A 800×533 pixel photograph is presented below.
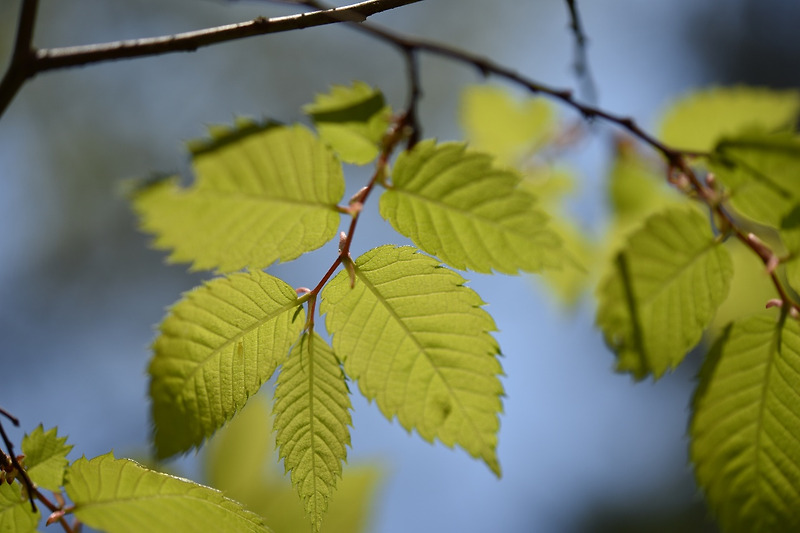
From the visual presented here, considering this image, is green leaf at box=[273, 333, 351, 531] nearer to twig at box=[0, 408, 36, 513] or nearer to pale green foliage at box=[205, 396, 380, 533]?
twig at box=[0, 408, 36, 513]

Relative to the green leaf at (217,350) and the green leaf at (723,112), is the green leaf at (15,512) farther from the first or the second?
the green leaf at (723,112)

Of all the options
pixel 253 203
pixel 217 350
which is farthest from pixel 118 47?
pixel 217 350

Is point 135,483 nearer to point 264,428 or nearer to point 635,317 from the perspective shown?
point 635,317

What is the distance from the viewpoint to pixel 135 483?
58 cm

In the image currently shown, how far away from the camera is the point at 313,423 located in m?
0.63

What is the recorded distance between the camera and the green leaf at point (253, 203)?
2.40ft

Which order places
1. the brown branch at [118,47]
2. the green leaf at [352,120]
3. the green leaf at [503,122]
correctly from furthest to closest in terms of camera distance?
the green leaf at [503,122], the green leaf at [352,120], the brown branch at [118,47]

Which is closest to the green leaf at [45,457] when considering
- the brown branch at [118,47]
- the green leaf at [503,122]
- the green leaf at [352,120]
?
the brown branch at [118,47]

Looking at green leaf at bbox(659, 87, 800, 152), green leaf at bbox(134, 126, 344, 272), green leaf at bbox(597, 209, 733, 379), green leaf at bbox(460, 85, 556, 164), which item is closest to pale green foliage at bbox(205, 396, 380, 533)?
green leaf at bbox(134, 126, 344, 272)

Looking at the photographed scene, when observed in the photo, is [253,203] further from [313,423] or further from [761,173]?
[761,173]

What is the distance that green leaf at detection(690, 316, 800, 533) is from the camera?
0.69 meters

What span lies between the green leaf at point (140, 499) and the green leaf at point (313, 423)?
0.24 ft

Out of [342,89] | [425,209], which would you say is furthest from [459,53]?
[425,209]

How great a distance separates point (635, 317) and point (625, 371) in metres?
0.07
